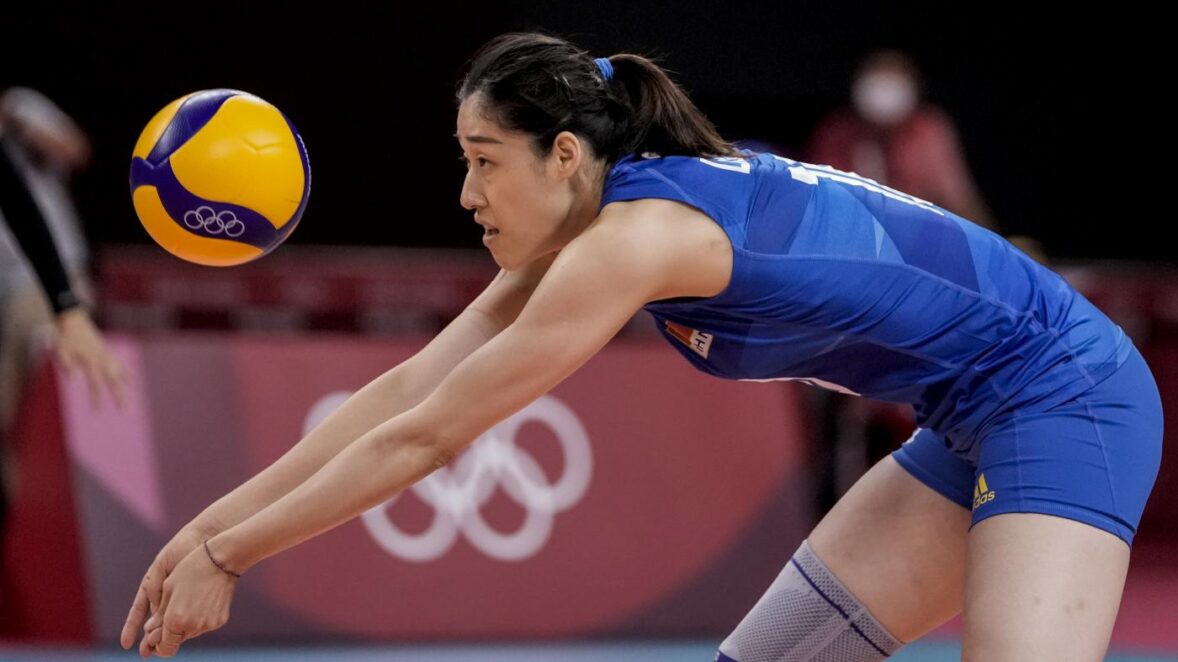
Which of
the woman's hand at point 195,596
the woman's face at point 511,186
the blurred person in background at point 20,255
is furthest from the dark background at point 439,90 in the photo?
the woman's hand at point 195,596

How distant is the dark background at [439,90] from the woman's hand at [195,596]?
891 centimetres

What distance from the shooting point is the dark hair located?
2941 mm

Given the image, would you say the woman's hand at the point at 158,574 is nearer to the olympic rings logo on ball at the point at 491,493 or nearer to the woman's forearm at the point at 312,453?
the woman's forearm at the point at 312,453

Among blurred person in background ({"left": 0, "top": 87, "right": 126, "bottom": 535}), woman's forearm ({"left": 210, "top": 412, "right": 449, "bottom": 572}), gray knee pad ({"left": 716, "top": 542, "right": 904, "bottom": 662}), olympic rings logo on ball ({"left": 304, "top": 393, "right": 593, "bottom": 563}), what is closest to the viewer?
woman's forearm ({"left": 210, "top": 412, "right": 449, "bottom": 572})

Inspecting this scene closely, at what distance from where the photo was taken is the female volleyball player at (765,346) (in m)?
2.75

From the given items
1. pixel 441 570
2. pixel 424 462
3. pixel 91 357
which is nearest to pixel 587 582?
pixel 441 570

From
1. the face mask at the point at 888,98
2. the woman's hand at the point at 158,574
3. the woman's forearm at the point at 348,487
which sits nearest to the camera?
the woman's forearm at the point at 348,487

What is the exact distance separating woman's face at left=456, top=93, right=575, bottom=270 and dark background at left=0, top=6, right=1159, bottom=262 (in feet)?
27.7

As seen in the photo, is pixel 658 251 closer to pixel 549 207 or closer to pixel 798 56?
pixel 549 207

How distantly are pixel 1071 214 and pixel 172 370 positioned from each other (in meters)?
8.34

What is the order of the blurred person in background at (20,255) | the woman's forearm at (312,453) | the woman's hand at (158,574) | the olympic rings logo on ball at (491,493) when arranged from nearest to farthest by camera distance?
the woman's hand at (158,574) → the woman's forearm at (312,453) → the olympic rings logo on ball at (491,493) → the blurred person in background at (20,255)

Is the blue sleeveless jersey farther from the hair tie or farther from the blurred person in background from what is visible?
the blurred person in background

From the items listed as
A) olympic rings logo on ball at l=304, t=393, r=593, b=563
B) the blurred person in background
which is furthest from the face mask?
the blurred person in background

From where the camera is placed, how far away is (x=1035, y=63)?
12.1 metres
